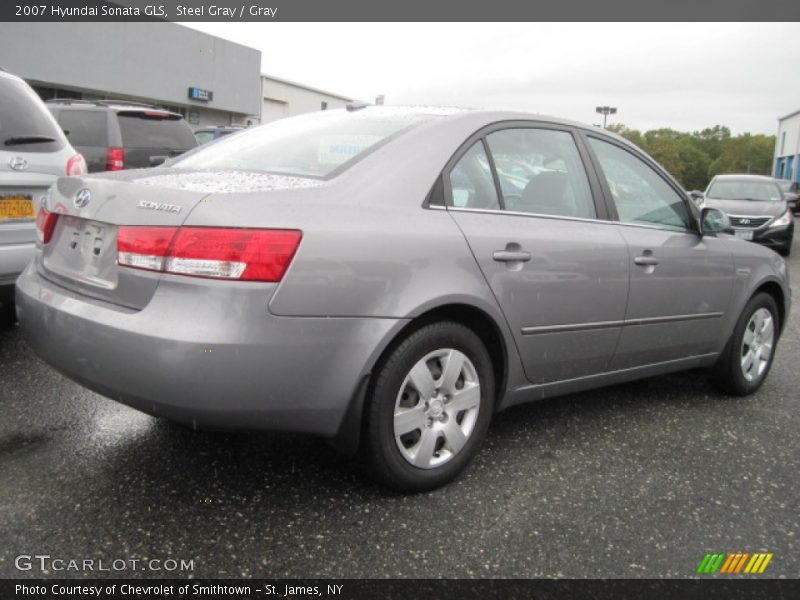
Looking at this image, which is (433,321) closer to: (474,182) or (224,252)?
(474,182)

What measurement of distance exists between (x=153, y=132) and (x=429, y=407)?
23.7 feet

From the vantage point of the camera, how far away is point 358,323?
91.7 inches

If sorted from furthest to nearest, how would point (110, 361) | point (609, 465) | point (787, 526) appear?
point (609, 465) → point (787, 526) → point (110, 361)

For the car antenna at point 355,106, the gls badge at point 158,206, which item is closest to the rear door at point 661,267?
the car antenna at point 355,106

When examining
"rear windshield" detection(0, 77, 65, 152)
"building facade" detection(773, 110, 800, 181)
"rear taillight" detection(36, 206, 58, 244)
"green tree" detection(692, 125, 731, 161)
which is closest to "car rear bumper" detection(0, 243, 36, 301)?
"rear windshield" detection(0, 77, 65, 152)

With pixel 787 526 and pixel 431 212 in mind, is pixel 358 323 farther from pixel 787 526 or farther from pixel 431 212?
pixel 787 526

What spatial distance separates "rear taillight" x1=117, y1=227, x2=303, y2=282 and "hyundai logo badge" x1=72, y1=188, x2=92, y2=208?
0.48 metres

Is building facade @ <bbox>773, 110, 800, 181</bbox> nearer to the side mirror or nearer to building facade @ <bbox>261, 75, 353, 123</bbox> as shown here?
building facade @ <bbox>261, 75, 353, 123</bbox>

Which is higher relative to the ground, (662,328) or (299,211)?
(299,211)

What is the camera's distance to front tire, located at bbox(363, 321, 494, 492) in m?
2.46

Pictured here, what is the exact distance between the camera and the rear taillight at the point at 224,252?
7.09 feet

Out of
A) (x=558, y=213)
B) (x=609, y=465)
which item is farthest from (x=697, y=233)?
(x=609, y=465)

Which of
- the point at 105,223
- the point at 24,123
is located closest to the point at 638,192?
the point at 105,223

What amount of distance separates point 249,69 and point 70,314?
133 ft
